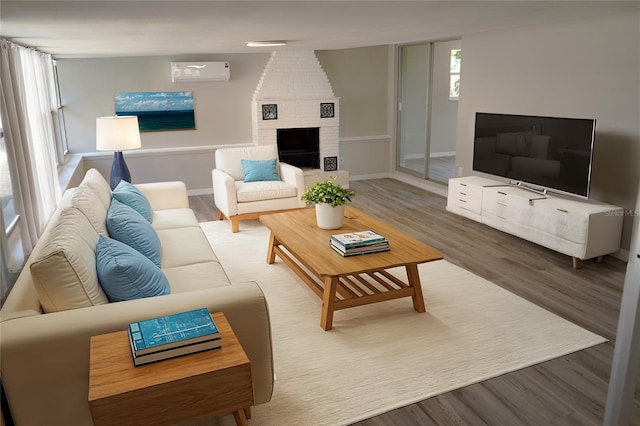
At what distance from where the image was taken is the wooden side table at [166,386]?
1.59 m

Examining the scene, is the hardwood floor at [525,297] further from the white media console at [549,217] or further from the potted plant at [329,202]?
the potted plant at [329,202]

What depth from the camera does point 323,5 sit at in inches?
98.9

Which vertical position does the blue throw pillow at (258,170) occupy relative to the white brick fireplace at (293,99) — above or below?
below

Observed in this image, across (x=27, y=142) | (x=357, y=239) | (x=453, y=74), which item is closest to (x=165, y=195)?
(x=27, y=142)

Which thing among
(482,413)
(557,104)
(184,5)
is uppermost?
(184,5)

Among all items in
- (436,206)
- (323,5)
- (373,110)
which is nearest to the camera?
(323,5)

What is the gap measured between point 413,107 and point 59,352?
6474 mm

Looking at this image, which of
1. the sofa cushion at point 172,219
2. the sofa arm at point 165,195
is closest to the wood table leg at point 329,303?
the sofa cushion at point 172,219

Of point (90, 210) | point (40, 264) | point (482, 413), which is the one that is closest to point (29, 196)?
point (90, 210)

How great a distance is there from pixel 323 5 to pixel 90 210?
1.76 meters

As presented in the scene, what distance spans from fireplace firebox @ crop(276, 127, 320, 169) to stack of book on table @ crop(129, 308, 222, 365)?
18.3 ft

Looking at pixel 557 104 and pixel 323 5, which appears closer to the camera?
pixel 323 5

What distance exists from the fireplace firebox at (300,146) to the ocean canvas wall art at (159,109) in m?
1.29

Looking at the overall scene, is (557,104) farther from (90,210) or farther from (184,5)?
(90,210)
